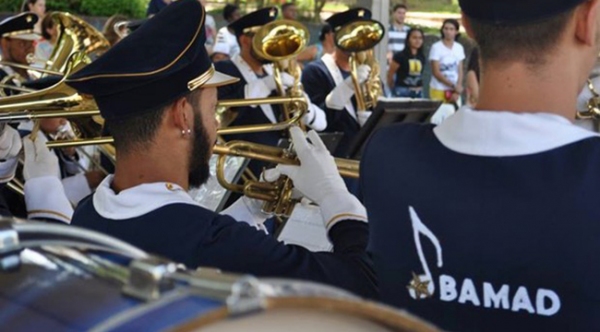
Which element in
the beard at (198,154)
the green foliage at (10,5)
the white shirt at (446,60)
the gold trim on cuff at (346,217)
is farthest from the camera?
the green foliage at (10,5)

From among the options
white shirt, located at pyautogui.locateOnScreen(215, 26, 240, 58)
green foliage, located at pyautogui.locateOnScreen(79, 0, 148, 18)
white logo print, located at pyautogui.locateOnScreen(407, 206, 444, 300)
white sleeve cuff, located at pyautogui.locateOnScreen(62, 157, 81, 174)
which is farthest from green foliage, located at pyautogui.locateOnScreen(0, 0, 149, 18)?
white logo print, located at pyautogui.locateOnScreen(407, 206, 444, 300)

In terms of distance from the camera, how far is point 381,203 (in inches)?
70.8

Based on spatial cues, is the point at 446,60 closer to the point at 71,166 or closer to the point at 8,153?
the point at 71,166

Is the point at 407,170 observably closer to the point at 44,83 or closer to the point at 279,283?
the point at 279,283

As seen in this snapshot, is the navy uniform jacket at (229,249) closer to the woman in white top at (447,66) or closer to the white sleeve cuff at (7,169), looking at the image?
the white sleeve cuff at (7,169)

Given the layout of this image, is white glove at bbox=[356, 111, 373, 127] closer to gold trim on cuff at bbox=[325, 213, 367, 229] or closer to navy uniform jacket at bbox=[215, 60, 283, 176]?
navy uniform jacket at bbox=[215, 60, 283, 176]

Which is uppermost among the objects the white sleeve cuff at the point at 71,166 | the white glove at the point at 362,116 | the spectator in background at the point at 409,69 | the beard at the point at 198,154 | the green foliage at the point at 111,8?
the beard at the point at 198,154

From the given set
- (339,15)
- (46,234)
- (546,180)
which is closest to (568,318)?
(546,180)

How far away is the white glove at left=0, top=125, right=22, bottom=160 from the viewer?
12.4 ft

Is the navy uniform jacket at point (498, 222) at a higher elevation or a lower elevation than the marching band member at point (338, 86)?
higher

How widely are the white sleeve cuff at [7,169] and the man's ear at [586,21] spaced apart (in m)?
2.66

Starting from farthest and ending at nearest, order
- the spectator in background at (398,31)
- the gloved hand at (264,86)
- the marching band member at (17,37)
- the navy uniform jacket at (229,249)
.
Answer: the spectator in background at (398,31), the gloved hand at (264,86), the marching band member at (17,37), the navy uniform jacket at (229,249)

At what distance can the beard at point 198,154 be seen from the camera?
98.7 inches

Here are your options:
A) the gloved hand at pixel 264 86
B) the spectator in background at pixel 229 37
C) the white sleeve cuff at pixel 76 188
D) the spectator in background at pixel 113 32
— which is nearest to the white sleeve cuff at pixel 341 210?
the white sleeve cuff at pixel 76 188
